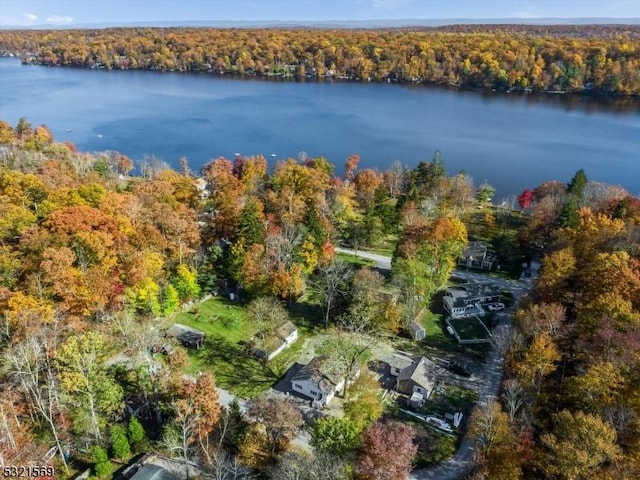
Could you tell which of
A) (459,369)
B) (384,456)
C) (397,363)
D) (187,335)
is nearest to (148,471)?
(384,456)

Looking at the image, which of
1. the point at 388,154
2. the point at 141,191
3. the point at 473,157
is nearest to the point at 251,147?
the point at 388,154

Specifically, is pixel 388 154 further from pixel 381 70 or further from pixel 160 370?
pixel 381 70

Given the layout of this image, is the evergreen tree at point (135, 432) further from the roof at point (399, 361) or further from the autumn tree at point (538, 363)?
the autumn tree at point (538, 363)

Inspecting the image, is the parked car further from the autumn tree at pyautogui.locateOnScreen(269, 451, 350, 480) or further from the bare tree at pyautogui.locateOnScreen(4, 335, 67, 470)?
the bare tree at pyautogui.locateOnScreen(4, 335, 67, 470)

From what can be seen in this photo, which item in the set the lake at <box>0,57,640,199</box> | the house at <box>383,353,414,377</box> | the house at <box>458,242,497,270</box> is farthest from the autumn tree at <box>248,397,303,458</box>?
the lake at <box>0,57,640,199</box>

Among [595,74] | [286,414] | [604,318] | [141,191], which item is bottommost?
[286,414]

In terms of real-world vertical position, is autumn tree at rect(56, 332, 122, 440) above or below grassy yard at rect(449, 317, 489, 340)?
above
